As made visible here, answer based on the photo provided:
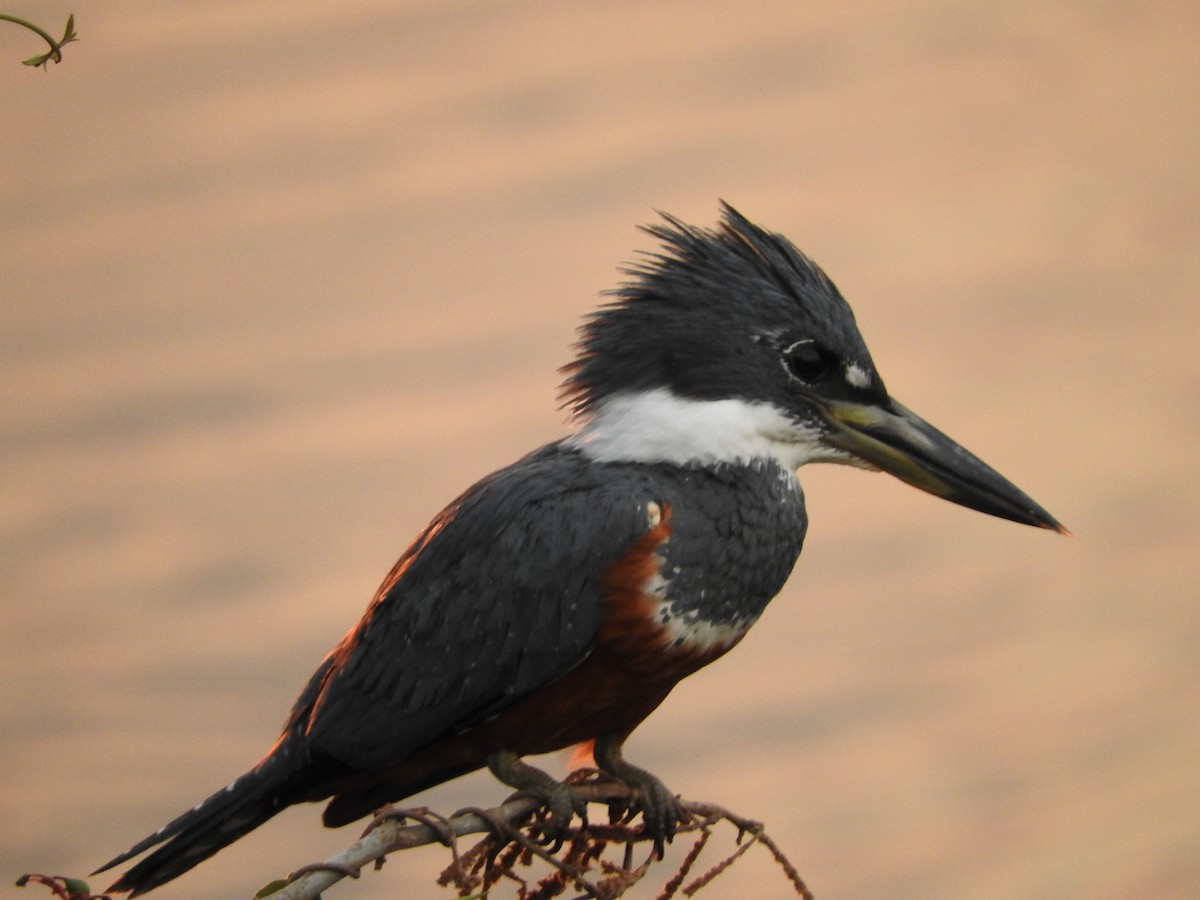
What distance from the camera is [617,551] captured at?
1.92 m

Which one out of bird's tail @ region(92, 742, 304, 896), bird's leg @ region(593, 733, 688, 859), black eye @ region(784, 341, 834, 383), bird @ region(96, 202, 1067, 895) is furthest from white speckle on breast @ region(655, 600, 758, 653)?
bird's tail @ region(92, 742, 304, 896)

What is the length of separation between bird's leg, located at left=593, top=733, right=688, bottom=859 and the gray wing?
0.64 feet

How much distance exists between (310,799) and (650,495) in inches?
21.6

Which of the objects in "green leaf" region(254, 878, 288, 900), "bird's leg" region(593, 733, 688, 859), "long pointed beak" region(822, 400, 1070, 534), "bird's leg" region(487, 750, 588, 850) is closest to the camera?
"green leaf" region(254, 878, 288, 900)

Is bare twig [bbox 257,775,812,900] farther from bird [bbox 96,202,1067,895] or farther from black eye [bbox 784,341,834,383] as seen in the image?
black eye [bbox 784,341,834,383]

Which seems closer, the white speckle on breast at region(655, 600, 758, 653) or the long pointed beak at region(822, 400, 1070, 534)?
the white speckle on breast at region(655, 600, 758, 653)

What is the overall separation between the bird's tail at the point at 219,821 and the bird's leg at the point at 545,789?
238 mm

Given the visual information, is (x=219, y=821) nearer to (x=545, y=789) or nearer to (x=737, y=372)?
(x=545, y=789)

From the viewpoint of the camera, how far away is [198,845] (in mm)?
1934

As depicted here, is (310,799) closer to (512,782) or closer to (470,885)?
(512,782)

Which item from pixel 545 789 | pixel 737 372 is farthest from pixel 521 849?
pixel 737 372

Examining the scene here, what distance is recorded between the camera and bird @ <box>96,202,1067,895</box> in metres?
1.92

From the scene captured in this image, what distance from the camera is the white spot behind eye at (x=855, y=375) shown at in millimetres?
2086

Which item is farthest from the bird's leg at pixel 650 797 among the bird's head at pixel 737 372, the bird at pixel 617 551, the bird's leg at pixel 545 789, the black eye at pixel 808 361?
the black eye at pixel 808 361
